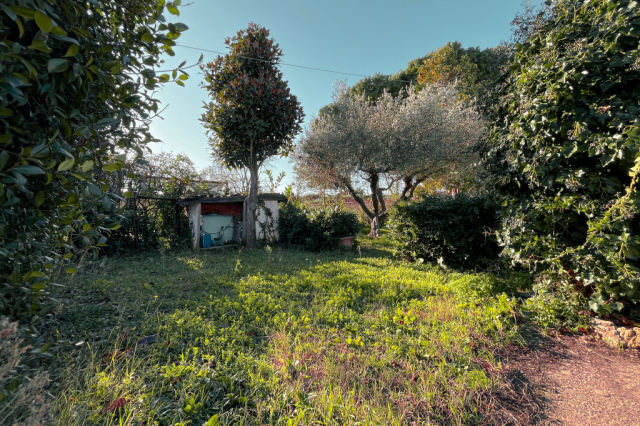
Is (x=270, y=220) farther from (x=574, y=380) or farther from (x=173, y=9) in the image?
(x=574, y=380)

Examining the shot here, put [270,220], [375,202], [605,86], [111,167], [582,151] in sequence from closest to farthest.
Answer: [111,167] < [605,86] < [582,151] < [270,220] < [375,202]

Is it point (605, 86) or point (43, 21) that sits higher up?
point (605, 86)

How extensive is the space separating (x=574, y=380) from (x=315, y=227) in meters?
7.92

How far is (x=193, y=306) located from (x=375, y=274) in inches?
136

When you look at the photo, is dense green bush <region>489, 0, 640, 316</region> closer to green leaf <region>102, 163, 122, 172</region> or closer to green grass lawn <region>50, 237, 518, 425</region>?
green grass lawn <region>50, 237, 518, 425</region>

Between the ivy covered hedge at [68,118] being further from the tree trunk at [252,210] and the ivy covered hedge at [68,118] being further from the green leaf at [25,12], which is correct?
the tree trunk at [252,210]

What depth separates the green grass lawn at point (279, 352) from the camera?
1897mm

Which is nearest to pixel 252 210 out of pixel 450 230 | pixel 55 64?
pixel 450 230

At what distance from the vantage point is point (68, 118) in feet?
4.98

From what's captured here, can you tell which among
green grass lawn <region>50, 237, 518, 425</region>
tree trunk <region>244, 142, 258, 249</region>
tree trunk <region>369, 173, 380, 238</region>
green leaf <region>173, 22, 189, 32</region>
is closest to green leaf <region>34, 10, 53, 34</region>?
green leaf <region>173, 22, 189, 32</region>

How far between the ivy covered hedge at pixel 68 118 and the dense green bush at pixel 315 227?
7.98 m

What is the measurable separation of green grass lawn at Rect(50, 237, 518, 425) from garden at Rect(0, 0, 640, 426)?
0.07 ft

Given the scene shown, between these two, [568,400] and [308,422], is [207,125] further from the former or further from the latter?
[568,400]

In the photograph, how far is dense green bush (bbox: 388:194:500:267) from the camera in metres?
6.08
